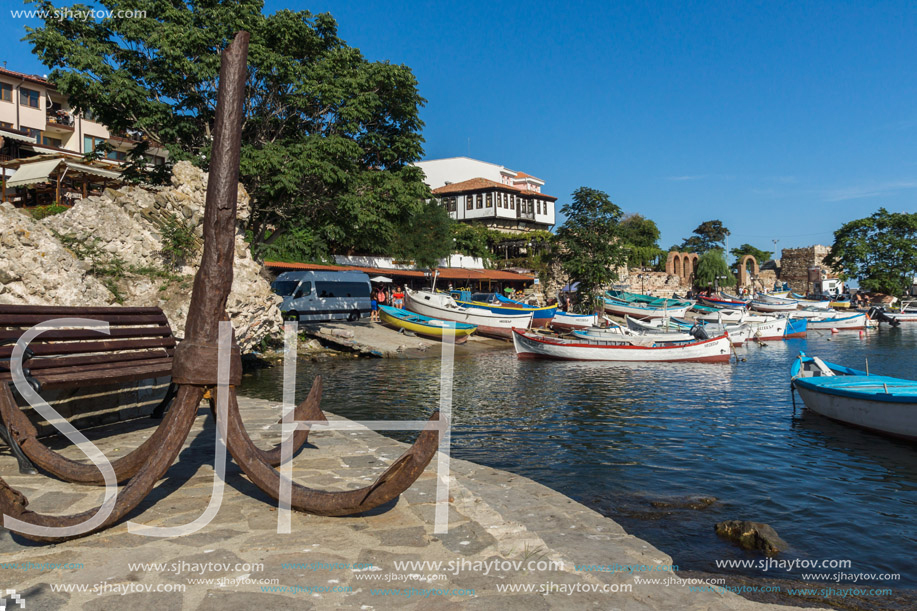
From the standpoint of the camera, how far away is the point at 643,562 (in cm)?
398

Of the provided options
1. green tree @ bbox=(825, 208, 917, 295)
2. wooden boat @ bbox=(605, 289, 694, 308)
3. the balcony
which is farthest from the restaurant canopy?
green tree @ bbox=(825, 208, 917, 295)

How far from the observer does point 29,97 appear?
124 ft

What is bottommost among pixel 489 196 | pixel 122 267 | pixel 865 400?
pixel 865 400

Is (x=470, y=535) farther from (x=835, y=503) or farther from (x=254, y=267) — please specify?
(x=254, y=267)

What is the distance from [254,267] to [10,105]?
114ft

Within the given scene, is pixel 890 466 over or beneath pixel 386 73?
beneath

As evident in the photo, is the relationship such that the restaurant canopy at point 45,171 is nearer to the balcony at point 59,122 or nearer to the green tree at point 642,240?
the balcony at point 59,122

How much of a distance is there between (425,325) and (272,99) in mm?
13388

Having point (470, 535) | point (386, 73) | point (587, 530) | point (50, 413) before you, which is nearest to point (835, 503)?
Answer: point (587, 530)

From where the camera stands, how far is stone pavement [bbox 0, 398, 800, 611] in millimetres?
2996

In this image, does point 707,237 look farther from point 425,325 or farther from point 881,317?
point 425,325

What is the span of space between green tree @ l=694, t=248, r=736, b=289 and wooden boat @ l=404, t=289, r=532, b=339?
41829 millimetres

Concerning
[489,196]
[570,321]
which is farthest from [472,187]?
[570,321]

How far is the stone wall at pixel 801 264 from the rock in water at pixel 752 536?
88414 mm
